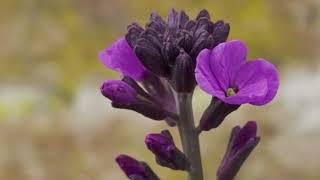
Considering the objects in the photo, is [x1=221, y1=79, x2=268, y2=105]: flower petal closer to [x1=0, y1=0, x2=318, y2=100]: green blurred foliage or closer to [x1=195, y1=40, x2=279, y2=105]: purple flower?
[x1=195, y1=40, x2=279, y2=105]: purple flower

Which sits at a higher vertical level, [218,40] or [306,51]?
[306,51]

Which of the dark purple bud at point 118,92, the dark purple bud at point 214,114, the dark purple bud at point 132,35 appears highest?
the dark purple bud at point 132,35

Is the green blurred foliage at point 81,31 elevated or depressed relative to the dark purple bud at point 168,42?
elevated

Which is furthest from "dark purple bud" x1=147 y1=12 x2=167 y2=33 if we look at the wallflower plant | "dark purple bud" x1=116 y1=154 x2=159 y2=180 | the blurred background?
the blurred background

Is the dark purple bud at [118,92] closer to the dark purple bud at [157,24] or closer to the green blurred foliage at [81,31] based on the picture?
the dark purple bud at [157,24]

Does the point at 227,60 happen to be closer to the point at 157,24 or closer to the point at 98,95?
the point at 157,24

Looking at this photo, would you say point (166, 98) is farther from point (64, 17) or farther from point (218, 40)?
point (64, 17)

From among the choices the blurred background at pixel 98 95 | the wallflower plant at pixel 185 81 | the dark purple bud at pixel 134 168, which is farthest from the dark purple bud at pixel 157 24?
the blurred background at pixel 98 95

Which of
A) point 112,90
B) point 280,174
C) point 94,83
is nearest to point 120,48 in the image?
point 112,90
